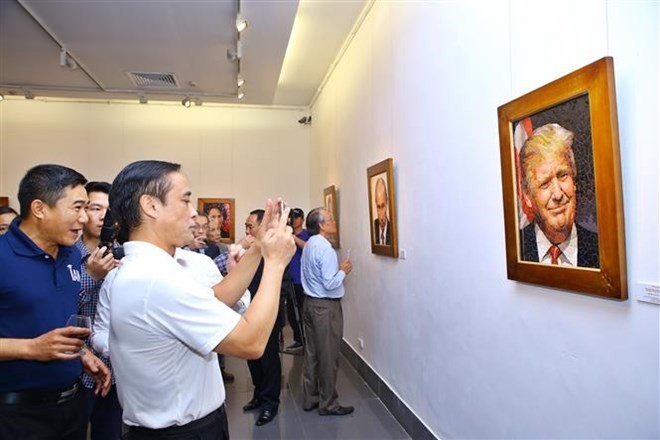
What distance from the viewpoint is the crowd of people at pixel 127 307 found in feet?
4.25

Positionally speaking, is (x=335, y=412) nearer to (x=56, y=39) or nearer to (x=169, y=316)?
(x=169, y=316)

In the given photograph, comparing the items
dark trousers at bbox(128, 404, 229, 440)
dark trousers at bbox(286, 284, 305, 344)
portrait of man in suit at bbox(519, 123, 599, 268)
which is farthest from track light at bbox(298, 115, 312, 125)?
dark trousers at bbox(128, 404, 229, 440)

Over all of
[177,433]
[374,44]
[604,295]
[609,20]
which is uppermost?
[374,44]

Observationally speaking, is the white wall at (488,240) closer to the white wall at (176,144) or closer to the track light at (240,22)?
the track light at (240,22)

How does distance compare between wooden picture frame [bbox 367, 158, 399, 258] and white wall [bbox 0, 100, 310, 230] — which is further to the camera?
white wall [bbox 0, 100, 310, 230]

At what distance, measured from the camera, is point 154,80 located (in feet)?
22.5

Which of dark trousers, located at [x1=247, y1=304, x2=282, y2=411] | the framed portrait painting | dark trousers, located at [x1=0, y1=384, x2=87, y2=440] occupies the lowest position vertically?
dark trousers, located at [x1=247, y1=304, x2=282, y2=411]

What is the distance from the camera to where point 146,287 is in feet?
4.25

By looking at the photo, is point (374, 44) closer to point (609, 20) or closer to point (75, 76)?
point (609, 20)

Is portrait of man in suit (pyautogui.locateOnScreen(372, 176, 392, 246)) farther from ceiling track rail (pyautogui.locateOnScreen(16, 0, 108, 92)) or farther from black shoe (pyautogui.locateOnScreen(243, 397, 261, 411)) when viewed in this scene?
ceiling track rail (pyautogui.locateOnScreen(16, 0, 108, 92))

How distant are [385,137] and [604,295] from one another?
3012 millimetres

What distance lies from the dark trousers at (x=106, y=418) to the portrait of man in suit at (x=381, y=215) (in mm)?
2575

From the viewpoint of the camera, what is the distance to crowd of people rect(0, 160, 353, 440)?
130 centimetres

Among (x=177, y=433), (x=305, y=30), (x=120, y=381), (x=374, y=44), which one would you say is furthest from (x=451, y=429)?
(x=305, y=30)
